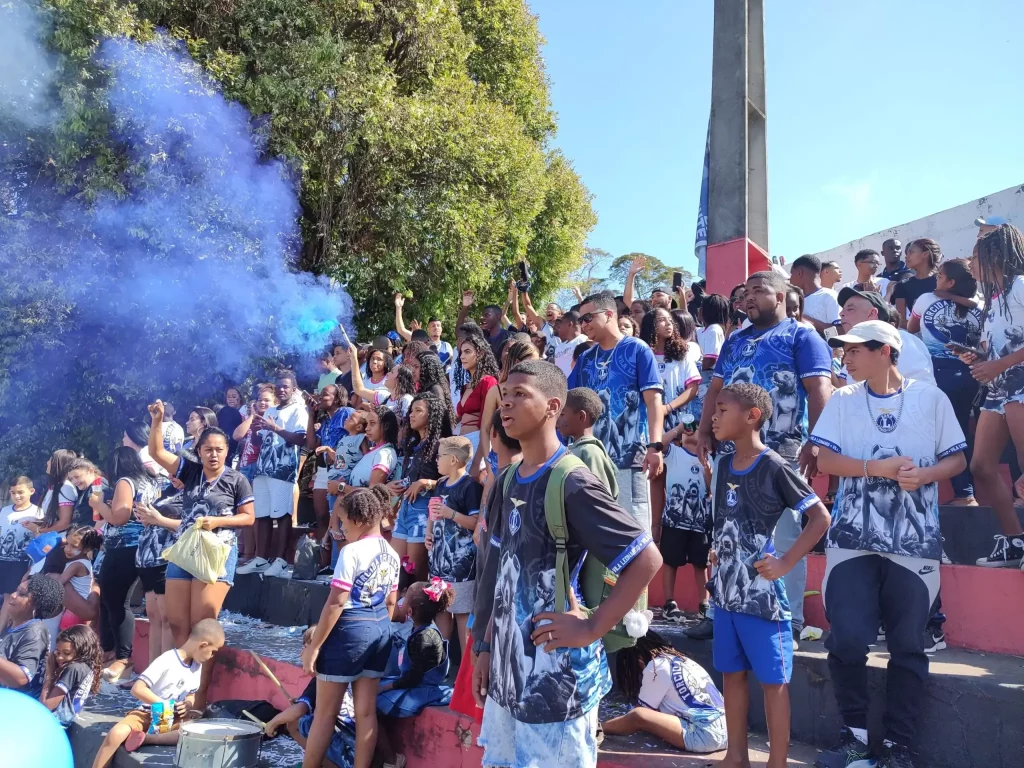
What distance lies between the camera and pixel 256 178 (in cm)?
1386

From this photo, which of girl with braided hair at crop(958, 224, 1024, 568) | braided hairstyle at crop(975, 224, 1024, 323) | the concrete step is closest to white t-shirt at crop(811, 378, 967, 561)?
the concrete step

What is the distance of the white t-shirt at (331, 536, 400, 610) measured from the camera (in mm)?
4785

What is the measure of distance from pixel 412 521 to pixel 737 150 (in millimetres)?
6691

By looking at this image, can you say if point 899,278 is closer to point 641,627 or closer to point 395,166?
point 641,627

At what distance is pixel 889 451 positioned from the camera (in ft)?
13.0

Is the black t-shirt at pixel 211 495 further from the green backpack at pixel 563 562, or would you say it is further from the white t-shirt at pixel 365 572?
the green backpack at pixel 563 562

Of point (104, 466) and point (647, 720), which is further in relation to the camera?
point (104, 466)

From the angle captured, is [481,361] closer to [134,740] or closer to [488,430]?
[488,430]

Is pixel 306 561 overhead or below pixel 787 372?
below

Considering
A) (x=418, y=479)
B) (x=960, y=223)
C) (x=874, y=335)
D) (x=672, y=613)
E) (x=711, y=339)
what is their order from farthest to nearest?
(x=960, y=223)
(x=711, y=339)
(x=418, y=479)
(x=672, y=613)
(x=874, y=335)

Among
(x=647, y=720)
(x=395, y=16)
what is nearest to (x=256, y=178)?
(x=395, y=16)

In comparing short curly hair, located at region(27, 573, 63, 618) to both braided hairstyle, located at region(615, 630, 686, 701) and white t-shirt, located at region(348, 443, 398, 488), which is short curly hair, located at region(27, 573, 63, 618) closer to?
white t-shirt, located at region(348, 443, 398, 488)

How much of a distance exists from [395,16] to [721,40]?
6.75m

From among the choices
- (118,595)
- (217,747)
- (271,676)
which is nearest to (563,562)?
(217,747)
